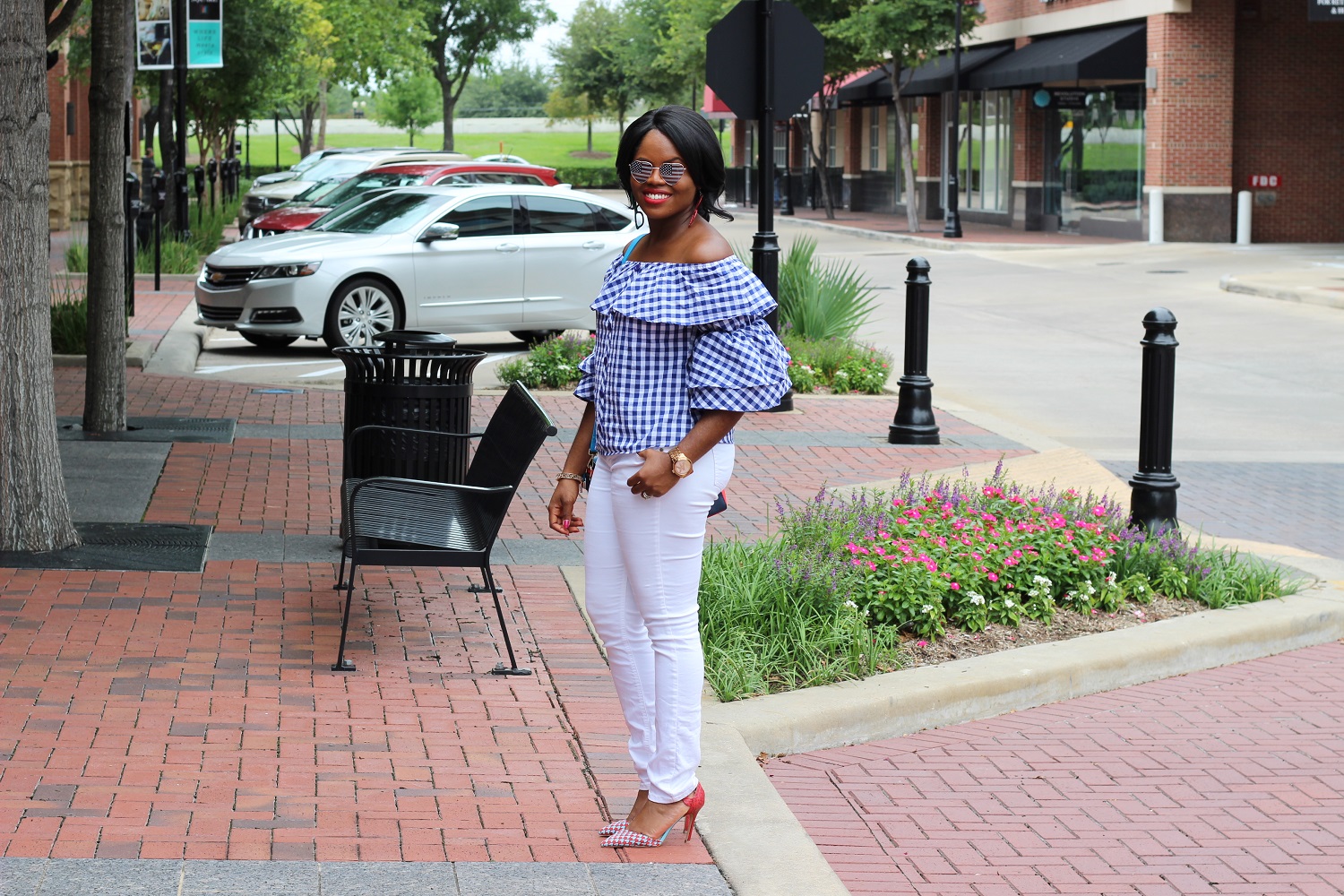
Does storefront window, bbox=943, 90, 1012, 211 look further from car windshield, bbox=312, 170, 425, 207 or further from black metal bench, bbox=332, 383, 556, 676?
black metal bench, bbox=332, 383, 556, 676

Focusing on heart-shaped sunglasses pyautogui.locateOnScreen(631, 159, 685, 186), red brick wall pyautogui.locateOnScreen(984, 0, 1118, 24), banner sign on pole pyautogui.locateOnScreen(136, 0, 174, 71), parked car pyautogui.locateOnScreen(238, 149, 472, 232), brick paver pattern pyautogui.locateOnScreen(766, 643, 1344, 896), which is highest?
red brick wall pyautogui.locateOnScreen(984, 0, 1118, 24)

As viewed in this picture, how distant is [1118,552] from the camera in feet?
23.7

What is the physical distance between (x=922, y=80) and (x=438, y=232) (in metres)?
30.8

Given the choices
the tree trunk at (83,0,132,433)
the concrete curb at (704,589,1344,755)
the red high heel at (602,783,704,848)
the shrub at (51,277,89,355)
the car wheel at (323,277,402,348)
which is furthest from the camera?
the car wheel at (323,277,402,348)

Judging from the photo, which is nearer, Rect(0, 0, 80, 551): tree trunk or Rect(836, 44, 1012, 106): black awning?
Rect(0, 0, 80, 551): tree trunk

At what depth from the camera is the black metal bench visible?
19.4ft

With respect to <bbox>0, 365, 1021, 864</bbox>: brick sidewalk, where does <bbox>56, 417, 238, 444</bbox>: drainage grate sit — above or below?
above

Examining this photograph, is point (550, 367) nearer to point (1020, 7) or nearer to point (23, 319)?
point (23, 319)

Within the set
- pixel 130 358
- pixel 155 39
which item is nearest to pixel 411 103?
pixel 155 39

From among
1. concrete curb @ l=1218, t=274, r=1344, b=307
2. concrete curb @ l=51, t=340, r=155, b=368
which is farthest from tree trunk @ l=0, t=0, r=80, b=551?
concrete curb @ l=1218, t=274, r=1344, b=307

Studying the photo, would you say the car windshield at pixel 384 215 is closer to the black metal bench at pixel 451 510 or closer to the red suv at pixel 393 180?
the red suv at pixel 393 180

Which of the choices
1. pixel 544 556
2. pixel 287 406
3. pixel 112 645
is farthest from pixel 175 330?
pixel 112 645

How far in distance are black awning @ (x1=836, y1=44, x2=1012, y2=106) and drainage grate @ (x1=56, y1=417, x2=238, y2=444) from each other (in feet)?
102

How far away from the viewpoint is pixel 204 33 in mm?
22359
